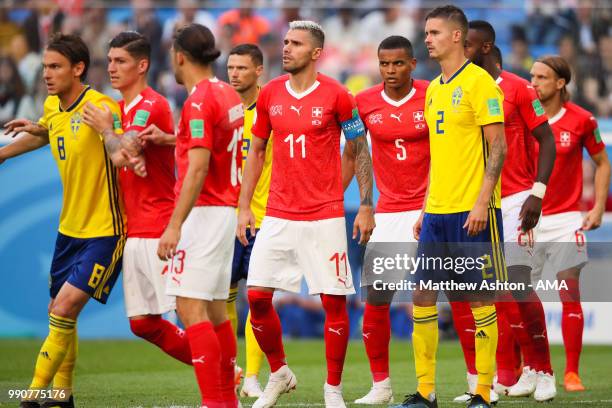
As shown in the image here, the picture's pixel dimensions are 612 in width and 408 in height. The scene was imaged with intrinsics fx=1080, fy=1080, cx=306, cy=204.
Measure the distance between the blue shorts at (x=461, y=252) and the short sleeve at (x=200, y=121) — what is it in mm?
1888

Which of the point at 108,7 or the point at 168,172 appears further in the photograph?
the point at 108,7

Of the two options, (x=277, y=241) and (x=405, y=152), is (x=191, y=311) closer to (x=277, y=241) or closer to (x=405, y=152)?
(x=277, y=241)

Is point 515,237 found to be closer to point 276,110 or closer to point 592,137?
point 592,137

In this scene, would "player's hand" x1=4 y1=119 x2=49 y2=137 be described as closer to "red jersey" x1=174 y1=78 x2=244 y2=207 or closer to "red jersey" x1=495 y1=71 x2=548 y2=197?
"red jersey" x1=174 y1=78 x2=244 y2=207

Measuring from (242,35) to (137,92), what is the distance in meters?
9.96

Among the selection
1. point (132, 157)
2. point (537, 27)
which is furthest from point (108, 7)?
point (132, 157)

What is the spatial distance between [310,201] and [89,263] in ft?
5.38

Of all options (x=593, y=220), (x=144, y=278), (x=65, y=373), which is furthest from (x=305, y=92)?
(x=593, y=220)

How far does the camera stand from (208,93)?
691cm

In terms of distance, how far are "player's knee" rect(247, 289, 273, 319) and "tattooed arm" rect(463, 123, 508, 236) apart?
156 cm

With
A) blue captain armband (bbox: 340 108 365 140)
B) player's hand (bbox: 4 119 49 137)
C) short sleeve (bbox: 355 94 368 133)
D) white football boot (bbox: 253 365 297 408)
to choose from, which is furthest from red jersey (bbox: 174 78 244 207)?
short sleeve (bbox: 355 94 368 133)

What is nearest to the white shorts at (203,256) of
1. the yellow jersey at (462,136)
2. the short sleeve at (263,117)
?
the short sleeve at (263,117)

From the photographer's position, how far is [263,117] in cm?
820

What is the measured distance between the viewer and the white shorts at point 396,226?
9070 mm
